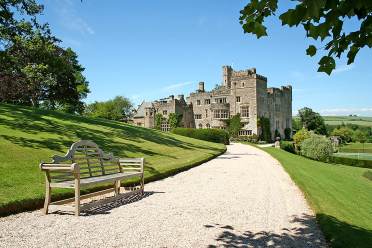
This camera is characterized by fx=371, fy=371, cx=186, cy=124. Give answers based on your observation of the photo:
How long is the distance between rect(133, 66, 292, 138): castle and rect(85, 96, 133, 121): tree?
1736 centimetres

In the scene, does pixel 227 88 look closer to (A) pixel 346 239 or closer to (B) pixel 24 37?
(B) pixel 24 37

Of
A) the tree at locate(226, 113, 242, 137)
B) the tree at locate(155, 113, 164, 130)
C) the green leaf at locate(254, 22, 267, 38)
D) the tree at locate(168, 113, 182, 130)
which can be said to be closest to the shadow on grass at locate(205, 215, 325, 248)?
the green leaf at locate(254, 22, 267, 38)

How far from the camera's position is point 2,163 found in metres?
10.1

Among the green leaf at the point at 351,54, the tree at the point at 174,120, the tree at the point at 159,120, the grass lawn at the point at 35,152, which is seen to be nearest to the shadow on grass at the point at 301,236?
the green leaf at the point at 351,54

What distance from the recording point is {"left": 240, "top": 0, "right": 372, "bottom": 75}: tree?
11.9 ft

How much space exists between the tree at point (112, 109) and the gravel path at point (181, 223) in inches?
3143

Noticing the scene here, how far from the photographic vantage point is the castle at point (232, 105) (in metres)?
58.5

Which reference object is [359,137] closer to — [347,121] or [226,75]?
[226,75]

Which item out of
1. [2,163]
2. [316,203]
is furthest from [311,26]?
[2,163]

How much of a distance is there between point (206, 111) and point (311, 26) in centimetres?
6088

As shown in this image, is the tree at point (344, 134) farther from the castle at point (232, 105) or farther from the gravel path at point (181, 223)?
the gravel path at point (181, 223)

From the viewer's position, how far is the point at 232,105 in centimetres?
6072

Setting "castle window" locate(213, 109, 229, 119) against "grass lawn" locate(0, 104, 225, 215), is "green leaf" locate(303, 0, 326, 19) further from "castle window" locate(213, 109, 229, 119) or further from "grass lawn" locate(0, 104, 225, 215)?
"castle window" locate(213, 109, 229, 119)

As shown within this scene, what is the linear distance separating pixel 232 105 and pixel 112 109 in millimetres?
44649
